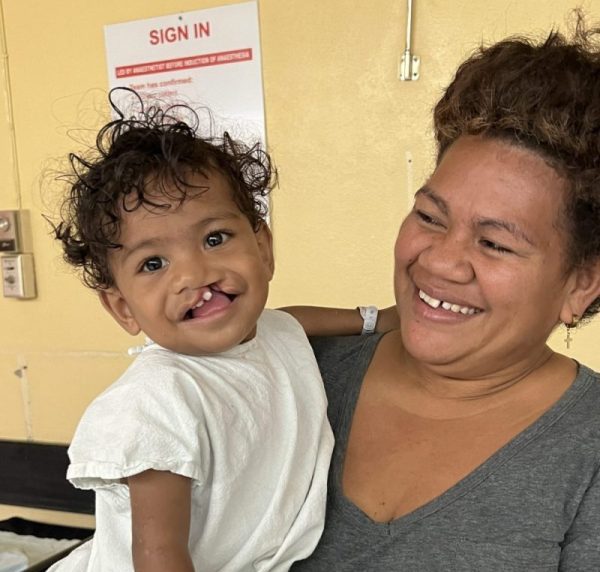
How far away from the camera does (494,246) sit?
3.29ft

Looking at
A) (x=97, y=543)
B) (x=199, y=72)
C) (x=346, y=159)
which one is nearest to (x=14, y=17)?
(x=199, y=72)

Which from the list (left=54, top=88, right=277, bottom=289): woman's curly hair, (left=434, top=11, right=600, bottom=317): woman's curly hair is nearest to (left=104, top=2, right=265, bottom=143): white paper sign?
(left=54, top=88, right=277, bottom=289): woman's curly hair

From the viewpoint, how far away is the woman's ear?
3.47 ft

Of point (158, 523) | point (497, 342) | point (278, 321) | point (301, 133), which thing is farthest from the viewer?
point (301, 133)

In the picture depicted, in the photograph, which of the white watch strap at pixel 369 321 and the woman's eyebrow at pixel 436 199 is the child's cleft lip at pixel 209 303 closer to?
the woman's eyebrow at pixel 436 199

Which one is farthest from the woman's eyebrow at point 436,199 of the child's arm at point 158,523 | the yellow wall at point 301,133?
the yellow wall at point 301,133

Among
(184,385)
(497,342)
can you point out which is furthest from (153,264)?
(497,342)

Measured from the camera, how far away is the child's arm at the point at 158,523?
0.82 m

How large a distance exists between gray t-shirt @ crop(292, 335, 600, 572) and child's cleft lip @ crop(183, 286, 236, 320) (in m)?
0.39

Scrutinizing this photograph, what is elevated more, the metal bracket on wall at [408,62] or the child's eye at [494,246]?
the metal bracket on wall at [408,62]

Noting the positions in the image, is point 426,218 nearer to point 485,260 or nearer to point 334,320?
point 485,260

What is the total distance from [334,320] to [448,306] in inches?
13.6

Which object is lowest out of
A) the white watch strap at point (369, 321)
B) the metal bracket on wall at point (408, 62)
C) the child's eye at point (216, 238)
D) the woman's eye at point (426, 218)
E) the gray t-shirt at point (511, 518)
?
the gray t-shirt at point (511, 518)

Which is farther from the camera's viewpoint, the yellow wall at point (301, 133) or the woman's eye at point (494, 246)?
the yellow wall at point (301, 133)
